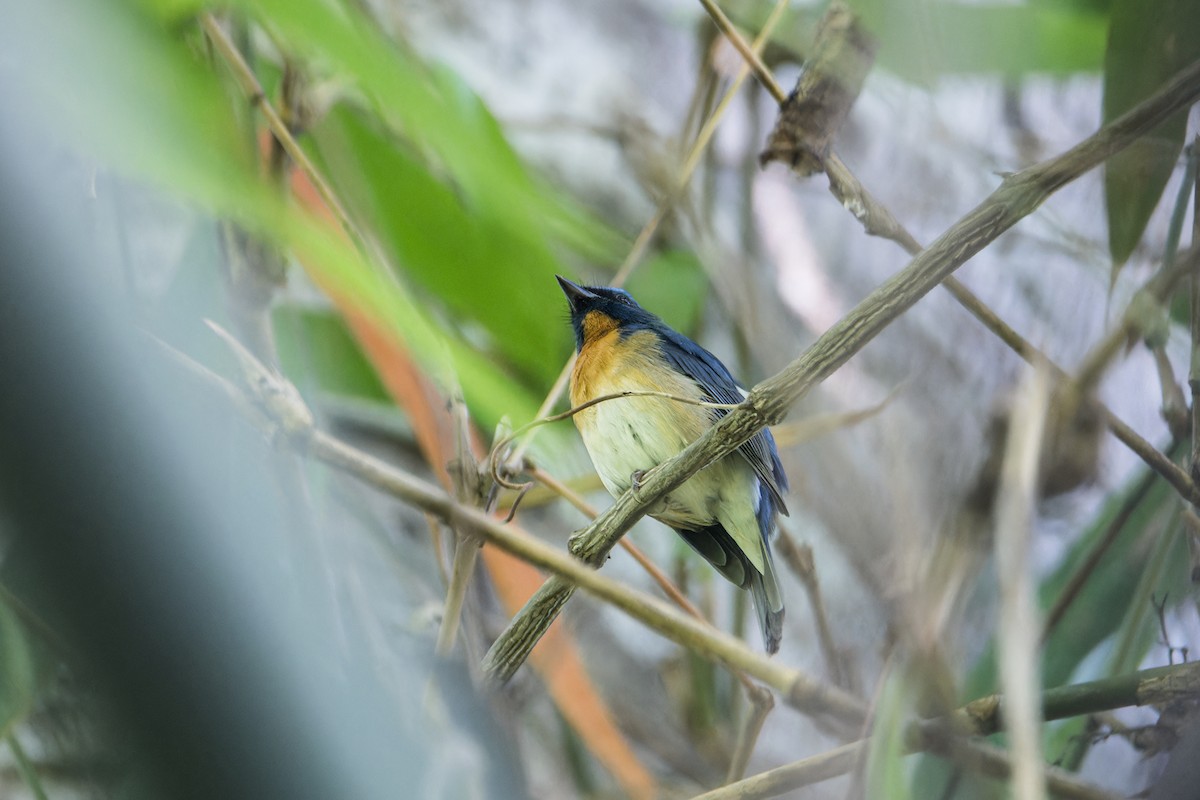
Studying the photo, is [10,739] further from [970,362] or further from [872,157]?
[872,157]

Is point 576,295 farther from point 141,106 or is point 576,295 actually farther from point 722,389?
point 141,106

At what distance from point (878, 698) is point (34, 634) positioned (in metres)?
0.33

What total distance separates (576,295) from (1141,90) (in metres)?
0.56

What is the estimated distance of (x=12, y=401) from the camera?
25 cm

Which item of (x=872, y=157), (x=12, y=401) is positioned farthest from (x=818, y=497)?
(x=12, y=401)

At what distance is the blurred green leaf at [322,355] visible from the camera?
679 mm

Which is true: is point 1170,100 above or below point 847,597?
below

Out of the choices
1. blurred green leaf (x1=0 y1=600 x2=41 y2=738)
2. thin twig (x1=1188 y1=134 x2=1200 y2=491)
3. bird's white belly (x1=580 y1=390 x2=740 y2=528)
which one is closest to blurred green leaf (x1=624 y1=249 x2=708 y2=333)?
bird's white belly (x1=580 y1=390 x2=740 y2=528)

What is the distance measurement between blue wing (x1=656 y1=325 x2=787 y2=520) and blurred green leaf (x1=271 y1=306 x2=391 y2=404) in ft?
1.01

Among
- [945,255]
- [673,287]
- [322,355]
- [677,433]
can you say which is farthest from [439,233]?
[945,255]

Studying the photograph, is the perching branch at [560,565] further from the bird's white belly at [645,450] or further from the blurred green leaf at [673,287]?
the blurred green leaf at [673,287]

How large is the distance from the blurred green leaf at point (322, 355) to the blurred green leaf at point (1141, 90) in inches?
19.8

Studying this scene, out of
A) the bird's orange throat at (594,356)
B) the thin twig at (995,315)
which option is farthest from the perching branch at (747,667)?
the bird's orange throat at (594,356)

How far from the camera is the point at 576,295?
3.25ft
